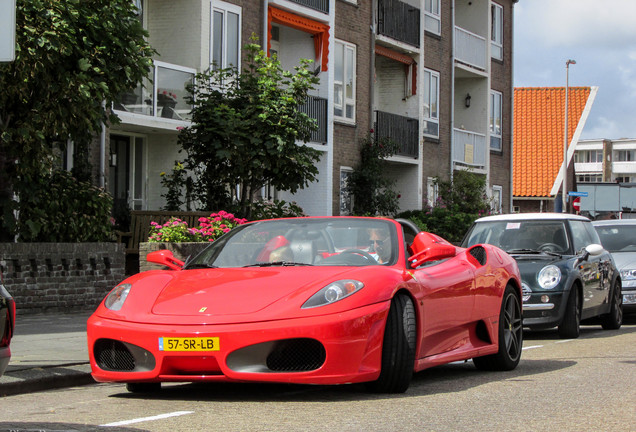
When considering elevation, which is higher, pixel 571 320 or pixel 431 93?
pixel 431 93

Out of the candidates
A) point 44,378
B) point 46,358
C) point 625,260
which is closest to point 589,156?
point 625,260

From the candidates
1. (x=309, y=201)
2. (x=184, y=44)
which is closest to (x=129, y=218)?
(x=184, y=44)

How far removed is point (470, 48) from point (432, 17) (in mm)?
3700

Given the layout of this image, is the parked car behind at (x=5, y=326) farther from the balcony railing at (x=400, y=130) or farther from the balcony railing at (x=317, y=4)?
the balcony railing at (x=400, y=130)

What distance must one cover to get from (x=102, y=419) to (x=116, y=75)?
971 centimetres

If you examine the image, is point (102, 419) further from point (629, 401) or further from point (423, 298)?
point (629, 401)

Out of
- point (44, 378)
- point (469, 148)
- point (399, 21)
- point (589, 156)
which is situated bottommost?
point (44, 378)

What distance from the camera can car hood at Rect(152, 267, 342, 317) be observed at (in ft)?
24.3

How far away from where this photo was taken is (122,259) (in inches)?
686

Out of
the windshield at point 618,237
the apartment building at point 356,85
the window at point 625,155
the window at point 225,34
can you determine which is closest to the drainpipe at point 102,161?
the apartment building at point 356,85

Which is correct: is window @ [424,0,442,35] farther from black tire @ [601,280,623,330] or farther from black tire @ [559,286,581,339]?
black tire @ [559,286,581,339]

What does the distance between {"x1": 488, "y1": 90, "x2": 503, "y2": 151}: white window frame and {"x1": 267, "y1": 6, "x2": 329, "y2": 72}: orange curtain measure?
13.8 metres

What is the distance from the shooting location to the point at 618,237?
1875 centimetres

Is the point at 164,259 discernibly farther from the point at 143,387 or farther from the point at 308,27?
the point at 308,27
